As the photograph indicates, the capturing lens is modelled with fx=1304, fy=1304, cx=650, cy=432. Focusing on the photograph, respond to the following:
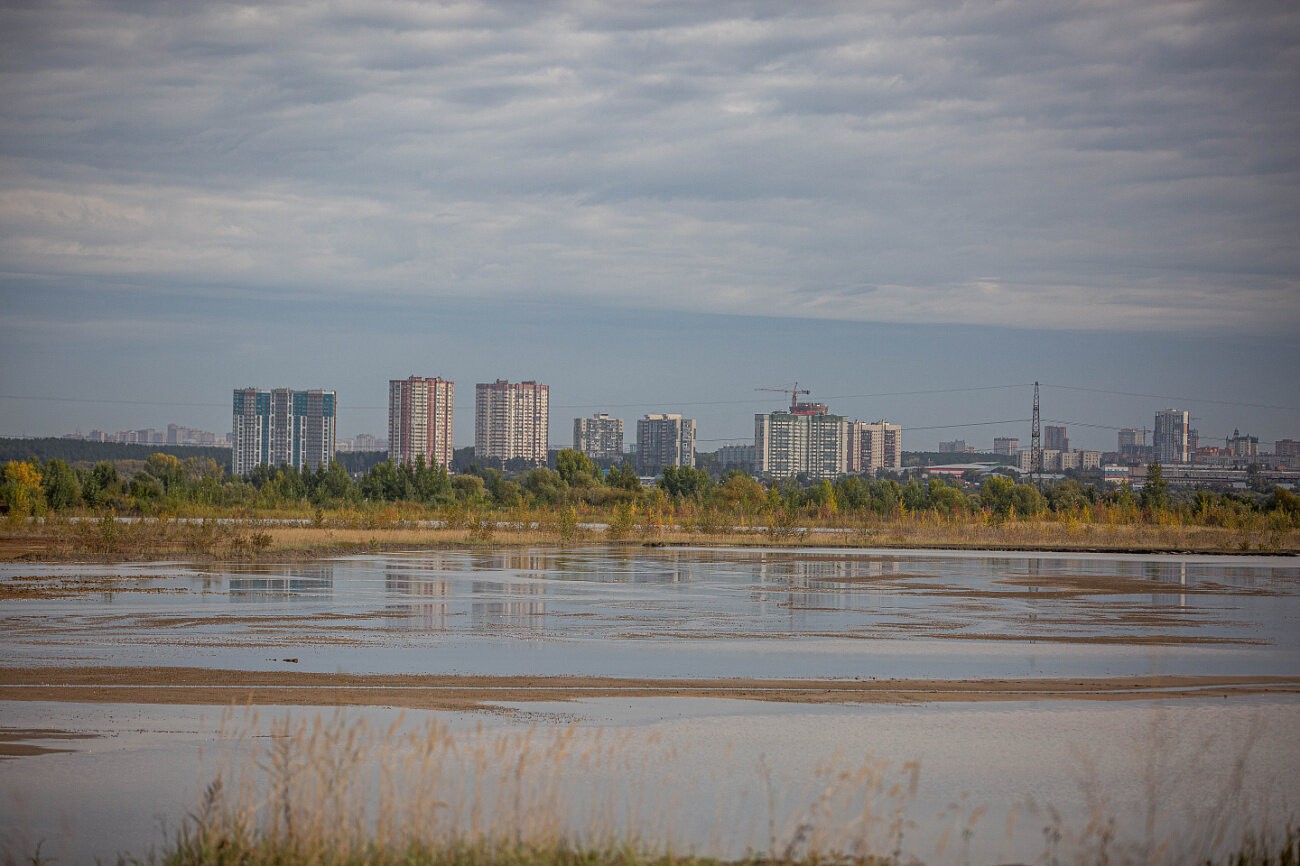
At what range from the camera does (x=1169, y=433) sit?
197750 mm

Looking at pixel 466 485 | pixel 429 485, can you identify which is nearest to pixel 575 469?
pixel 466 485

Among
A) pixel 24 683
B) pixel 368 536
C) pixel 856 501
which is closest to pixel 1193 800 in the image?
pixel 24 683

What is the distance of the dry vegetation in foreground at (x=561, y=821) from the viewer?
26.2 feet

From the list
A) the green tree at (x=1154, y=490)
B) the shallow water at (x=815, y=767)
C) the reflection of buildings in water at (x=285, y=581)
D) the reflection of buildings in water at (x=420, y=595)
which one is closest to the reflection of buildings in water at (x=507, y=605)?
the reflection of buildings in water at (x=420, y=595)

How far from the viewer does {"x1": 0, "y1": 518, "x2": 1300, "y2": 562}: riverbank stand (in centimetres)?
4284

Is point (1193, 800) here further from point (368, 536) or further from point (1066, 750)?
point (368, 536)

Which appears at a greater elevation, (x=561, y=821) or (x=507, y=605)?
(x=561, y=821)

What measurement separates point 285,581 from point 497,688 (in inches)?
741

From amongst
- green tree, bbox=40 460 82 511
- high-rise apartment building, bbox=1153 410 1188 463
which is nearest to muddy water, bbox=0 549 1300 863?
green tree, bbox=40 460 82 511

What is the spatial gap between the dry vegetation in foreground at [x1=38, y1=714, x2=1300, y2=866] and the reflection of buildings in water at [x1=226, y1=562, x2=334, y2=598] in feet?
59.6

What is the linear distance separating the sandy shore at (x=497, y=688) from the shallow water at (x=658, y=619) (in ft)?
2.60

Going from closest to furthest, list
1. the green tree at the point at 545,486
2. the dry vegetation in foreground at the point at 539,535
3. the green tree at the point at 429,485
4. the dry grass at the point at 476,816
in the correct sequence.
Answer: the dry grass at the point at 476,816
the dry vegetation in foreground at the point at 539,535
the green tree at the point at 429,485
the green tree at the point at 545,486

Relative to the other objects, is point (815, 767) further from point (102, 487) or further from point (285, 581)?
point (102, 487)

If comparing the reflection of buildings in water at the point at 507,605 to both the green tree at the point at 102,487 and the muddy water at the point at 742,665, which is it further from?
the green tree at the point at 102,487
